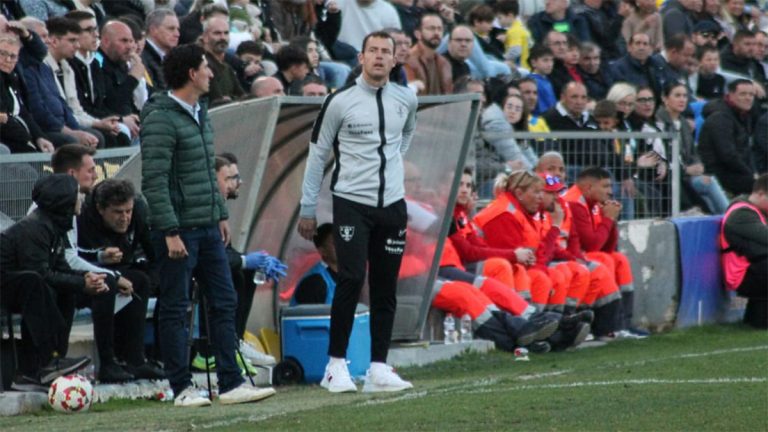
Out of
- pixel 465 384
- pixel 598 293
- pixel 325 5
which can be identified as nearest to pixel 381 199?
pixel 465 384

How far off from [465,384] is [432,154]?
10.1ft

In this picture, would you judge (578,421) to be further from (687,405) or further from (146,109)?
(146,109)

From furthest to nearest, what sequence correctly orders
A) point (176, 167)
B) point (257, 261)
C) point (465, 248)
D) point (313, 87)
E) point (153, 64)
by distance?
point (153, 64), point (313, 87), point (465, 248), point (257, 261), point (176, 167)

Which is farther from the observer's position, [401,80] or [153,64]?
[401,80]

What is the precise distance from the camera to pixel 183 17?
18.1 metres

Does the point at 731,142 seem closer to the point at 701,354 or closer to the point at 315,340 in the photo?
the point at 701,354

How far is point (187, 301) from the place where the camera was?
36.0 ft

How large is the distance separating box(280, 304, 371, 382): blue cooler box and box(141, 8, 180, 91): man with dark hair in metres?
3.61

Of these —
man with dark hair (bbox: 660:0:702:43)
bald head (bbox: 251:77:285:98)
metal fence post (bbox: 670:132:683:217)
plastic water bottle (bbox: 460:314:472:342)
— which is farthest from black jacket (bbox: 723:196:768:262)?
man with dark hair (bbox: 660:0:702:43)

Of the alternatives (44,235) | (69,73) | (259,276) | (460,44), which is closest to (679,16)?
(460,44)

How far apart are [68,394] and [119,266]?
1.28 metres

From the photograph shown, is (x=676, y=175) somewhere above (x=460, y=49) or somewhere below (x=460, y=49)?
below

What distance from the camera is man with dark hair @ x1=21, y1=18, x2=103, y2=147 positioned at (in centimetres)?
1365

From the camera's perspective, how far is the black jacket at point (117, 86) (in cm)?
1509
